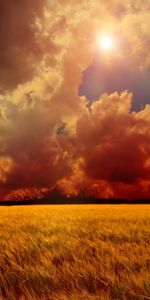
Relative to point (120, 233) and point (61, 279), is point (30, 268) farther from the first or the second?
point (120, 233)

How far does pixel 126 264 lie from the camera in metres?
5.07

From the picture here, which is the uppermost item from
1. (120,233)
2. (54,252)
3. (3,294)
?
(120,233)

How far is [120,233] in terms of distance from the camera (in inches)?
342

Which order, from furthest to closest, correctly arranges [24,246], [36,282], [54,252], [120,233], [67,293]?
[120,233] → [24,246] → [54,252] → [36,282] → [67,293]

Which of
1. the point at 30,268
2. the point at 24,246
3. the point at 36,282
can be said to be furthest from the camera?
Result: the point at 24,246

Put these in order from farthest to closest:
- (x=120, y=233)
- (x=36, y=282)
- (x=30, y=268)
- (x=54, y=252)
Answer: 1. (x=120, y=233)
2. (x=54, y=252)
3. (x=30, y=268)
4. (x=36, y=282)

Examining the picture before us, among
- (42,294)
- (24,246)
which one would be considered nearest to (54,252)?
(24,246)

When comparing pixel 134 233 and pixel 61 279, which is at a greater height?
pixel 134 233

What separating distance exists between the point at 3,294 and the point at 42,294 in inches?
16.8

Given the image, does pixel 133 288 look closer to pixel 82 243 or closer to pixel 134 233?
pixel 82 243

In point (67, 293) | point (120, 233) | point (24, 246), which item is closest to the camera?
point (67, 293)

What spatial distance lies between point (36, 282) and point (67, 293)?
459 millimetres

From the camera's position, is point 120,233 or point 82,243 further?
point 120,233

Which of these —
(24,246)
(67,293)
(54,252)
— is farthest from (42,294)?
(24,246)
